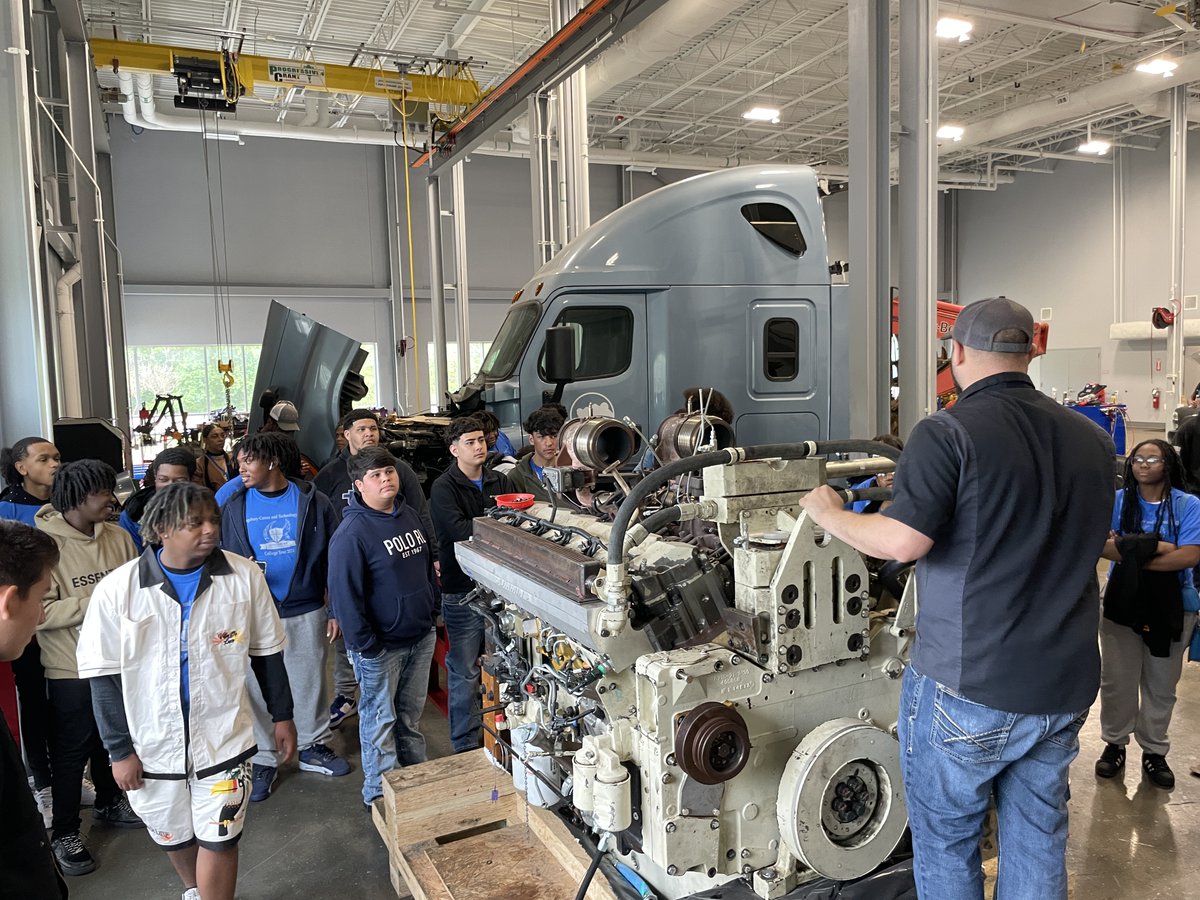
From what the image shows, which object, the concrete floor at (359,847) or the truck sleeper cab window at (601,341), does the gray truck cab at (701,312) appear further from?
the concrete floor at (359,847)

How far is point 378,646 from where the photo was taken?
2.89 m

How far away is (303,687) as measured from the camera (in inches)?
136

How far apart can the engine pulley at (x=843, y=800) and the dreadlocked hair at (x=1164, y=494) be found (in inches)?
72.9

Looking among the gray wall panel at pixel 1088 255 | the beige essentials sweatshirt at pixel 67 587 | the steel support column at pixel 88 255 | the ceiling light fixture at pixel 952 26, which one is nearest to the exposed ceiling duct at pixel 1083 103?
the ceiling light fixture at pixel 952 26

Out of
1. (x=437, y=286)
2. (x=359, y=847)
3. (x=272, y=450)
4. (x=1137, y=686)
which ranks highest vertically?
(x=437, y=286)

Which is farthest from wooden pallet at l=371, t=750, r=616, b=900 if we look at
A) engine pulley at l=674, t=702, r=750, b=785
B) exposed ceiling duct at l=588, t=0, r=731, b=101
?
exposed ceiling duct at l=588, t=0, r=731, b=101

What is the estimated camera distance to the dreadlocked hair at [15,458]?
3096 mm

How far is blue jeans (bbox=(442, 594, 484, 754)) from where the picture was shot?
11.1 feet

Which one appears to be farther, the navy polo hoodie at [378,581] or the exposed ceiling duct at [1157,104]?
the exposed ceiling duct at [1157,104]

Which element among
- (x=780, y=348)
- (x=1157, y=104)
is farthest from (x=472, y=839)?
(x=1157, y=104)

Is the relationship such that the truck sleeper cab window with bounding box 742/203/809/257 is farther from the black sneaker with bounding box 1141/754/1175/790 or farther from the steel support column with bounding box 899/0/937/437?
the black sneaker with bounding box 1141/754/1175/790

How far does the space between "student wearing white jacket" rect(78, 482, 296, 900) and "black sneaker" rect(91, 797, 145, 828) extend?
1.05 meters

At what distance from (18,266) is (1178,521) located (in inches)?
187

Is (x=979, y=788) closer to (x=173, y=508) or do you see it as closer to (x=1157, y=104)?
(x=173, y=508)
